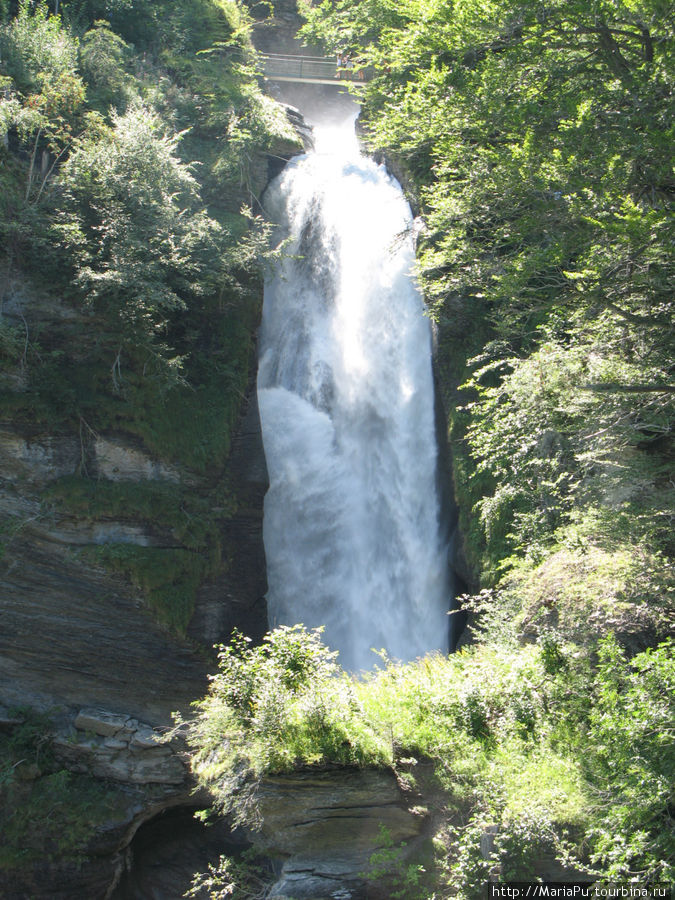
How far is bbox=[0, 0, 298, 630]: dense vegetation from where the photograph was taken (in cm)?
1158

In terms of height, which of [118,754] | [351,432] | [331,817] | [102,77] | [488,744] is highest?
[102,77]

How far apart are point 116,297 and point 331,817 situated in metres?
9.05

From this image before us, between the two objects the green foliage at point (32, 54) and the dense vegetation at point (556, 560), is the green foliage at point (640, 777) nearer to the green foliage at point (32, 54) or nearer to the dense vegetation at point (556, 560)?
the dense vegetation at point (556, 560)

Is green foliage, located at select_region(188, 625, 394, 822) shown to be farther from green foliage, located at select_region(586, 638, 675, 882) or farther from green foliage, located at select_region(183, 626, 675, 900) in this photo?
green foliage, located at select_region(586, 638, 675, 882)

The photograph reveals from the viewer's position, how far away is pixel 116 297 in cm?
1175

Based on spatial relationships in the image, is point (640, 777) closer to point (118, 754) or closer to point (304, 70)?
point (118, 754)

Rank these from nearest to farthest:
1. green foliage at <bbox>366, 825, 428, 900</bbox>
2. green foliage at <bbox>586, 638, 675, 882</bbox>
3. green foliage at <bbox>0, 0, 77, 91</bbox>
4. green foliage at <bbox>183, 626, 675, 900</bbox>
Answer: green foliage at <bbox>586, 638, 675, 882</bbox>, green foliage at <bbox>183, 626, 675, 900</bbox>, green foliage at <bbox>366, 825, 428, 900</bbox>, green foliage at <bbox>0, 0, 77, 91</bbox>

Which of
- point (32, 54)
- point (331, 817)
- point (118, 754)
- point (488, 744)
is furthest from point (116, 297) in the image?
point (488, 744)

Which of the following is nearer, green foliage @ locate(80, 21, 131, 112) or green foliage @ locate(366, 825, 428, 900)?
green foliage @ locate(366, 825, 428, 900)

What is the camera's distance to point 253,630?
509 inches

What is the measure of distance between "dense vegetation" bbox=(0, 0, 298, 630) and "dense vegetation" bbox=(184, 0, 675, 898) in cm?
474

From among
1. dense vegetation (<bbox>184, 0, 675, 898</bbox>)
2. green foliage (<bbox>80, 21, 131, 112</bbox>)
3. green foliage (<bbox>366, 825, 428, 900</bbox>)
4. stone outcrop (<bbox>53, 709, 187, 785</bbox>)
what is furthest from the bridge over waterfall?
green foliage (<bbox>366, 825, 428, 900</bbox>)

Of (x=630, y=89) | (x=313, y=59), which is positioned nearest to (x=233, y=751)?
(x=630, y=89)

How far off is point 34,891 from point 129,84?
53.7 feet
